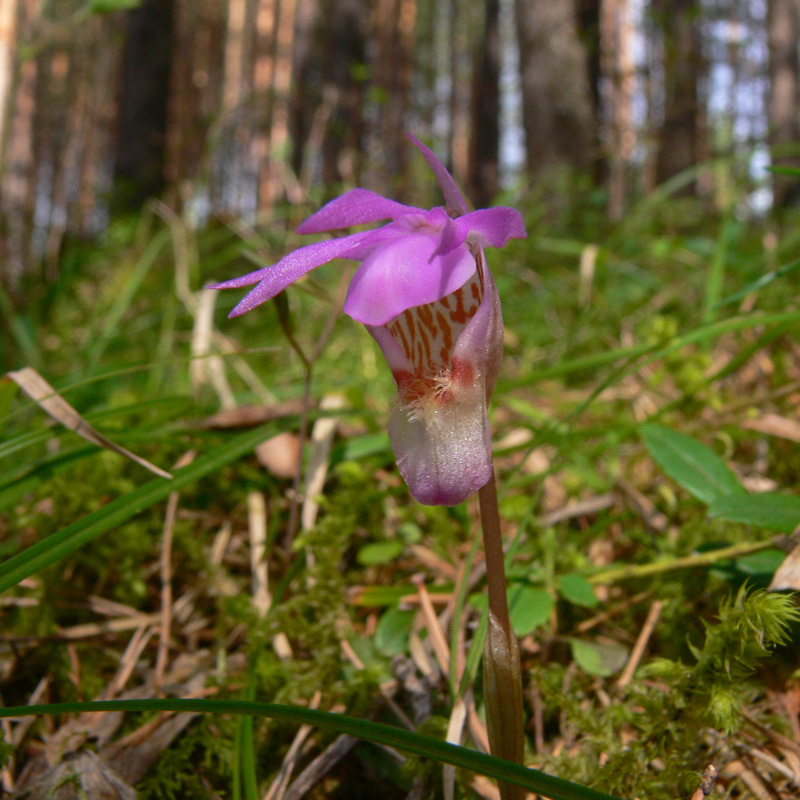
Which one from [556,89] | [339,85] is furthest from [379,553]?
[339,85]

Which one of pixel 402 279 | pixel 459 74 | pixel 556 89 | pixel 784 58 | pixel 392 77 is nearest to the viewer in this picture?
pixel 402 279

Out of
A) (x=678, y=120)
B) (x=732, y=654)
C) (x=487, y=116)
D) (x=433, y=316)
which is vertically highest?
(x=487, y=116)

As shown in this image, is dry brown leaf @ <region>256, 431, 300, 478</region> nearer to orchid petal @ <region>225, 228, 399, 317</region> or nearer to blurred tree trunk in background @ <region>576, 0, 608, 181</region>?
orchid petal @ <region>225, 228, 399, 317</region>

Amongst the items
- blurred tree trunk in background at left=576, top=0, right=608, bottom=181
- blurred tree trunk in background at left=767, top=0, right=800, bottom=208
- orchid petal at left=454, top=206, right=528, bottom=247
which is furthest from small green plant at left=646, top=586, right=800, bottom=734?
blurred tree trunk in background at left=767, top=0, right=800, bottom=208

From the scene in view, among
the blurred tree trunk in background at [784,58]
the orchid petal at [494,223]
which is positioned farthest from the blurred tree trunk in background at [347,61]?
the orchid petal at [494,223]

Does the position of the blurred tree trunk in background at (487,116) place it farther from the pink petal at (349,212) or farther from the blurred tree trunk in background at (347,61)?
the pink petal at (349,212)

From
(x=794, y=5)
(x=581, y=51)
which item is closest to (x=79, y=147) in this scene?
(x=794, y=5)

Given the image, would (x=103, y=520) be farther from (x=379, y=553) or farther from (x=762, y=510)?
(x=762, y=510)
